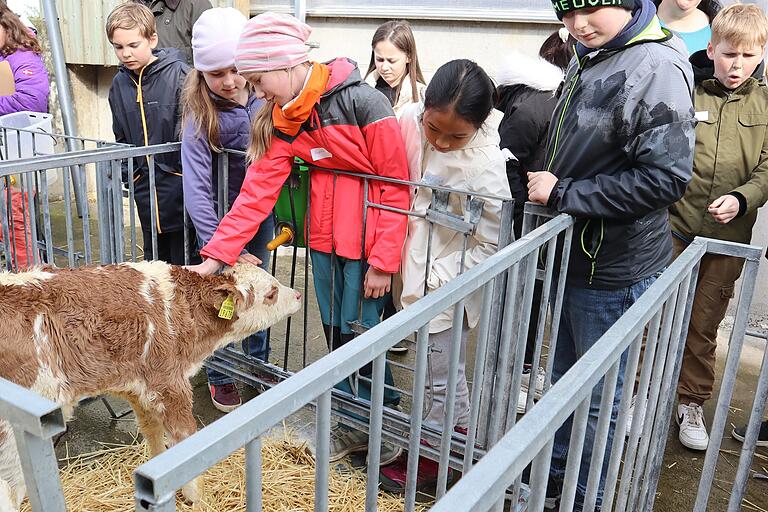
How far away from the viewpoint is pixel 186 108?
3256 millimetres

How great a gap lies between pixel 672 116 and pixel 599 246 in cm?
48

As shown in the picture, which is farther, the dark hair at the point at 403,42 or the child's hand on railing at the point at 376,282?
the dark hair at the point at 403,42

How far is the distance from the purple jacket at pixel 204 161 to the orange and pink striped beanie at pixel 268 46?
24.6 inches

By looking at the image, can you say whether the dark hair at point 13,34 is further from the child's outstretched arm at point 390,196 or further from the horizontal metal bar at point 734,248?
the horizontal metal bar at point 734,248

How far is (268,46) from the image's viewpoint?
8.73 ft

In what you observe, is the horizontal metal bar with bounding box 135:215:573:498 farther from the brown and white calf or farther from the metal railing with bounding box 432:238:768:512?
the brown and white calf

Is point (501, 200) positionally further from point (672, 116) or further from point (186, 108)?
point (186, 108)

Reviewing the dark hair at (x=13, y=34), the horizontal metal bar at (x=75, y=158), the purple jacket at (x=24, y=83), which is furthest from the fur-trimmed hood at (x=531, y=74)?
the dark hair at (x=13, y=34)

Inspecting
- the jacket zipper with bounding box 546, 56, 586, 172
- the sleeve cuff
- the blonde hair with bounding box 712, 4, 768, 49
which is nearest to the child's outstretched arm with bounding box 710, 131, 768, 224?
the sleeve cuff

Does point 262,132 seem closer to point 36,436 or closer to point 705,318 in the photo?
point 36,436

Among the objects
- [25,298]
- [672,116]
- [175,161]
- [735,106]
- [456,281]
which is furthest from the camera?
[175,161]

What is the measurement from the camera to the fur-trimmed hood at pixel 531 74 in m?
3.27

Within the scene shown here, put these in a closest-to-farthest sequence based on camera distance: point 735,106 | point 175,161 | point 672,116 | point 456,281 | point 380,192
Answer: point 456,281, point 672,116, point 380,192, point 735,106, point 175,161

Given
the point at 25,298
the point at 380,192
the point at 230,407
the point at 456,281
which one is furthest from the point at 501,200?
the point at 230,407
